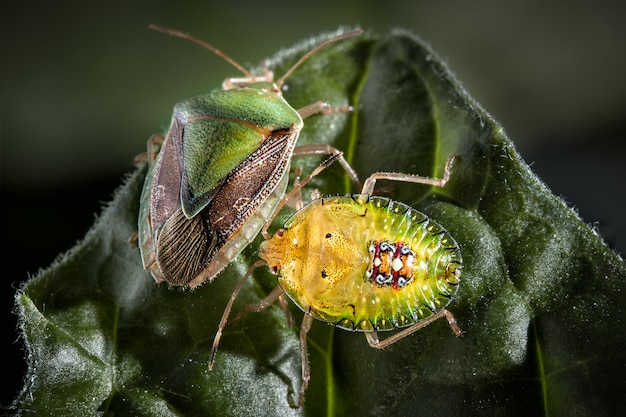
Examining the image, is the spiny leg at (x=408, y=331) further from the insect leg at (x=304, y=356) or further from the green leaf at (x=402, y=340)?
the insect leg at (x=304, y=356)

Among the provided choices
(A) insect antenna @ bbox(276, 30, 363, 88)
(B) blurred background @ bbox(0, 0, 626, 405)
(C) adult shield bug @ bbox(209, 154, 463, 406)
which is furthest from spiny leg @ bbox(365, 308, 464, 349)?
(B) blurred background @ bbox(0, 0, 626, 405)

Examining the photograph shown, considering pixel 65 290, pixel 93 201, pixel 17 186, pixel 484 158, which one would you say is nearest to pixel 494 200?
pixel 484 158

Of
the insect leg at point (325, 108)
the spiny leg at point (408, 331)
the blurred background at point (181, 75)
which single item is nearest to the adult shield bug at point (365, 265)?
the spiny leg at point (408, 331)

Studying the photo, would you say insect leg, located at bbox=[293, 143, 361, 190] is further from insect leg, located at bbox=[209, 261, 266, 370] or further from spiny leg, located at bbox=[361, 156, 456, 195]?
insect leg, located at bbox=[209, 261, 266, 370]

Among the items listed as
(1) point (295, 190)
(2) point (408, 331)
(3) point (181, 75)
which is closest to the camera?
(2) point (408, 331)

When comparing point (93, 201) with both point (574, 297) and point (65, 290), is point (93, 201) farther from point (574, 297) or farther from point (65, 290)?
point (574, 297)

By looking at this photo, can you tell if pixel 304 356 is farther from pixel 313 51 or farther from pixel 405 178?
pixel 313 51

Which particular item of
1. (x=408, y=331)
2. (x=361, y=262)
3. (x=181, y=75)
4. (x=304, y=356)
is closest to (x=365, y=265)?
(x=361, y=262)
